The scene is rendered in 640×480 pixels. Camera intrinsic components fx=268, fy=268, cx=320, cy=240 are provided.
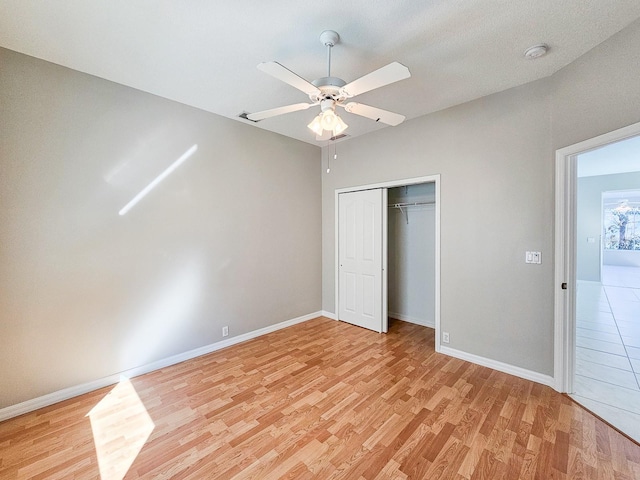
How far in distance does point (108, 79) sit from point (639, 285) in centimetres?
1117

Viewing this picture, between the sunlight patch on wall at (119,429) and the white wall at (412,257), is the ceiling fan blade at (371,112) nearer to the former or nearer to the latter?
the white wall at (412,257)

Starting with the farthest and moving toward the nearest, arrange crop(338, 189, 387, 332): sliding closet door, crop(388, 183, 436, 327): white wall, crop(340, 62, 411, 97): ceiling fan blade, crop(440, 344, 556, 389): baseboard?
crop(388, 183, 436, 327): white wall, crop(338, 189, 387, 332): sliding closet door, crop(440, 344, 556, 389): baseboard, crop(340, 62, 411, 97): ceiling fan blade

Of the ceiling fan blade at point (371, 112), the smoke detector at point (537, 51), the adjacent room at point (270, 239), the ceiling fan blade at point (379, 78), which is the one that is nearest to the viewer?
the ceiling fan blade at point (379, 78)

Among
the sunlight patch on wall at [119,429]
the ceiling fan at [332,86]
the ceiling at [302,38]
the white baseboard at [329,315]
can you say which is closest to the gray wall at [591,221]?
the ceiling at [302,38]

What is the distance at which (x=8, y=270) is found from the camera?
7.09ft

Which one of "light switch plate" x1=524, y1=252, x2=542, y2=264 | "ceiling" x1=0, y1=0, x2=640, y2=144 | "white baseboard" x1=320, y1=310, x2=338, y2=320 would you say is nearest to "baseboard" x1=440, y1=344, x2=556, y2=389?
"light switch plate" x1=524, y1=252, x2=542, y2=264

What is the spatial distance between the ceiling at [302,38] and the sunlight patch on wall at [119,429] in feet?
9.74

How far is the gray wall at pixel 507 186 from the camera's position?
2.16 meters

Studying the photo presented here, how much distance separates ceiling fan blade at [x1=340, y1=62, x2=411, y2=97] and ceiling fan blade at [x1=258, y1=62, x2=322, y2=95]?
0.68ft

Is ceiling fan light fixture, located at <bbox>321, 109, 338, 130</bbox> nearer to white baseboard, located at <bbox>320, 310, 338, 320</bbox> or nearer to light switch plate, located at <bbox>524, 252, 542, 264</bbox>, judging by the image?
light switch plate, located at <bbox>524, 252, 542, 264</bbox>

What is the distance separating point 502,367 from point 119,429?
354cm

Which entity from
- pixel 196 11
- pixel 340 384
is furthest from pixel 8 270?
pixel 340 384

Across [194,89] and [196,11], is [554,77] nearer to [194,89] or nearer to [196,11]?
[196,11]

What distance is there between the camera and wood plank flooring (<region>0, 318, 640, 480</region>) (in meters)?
1.69
